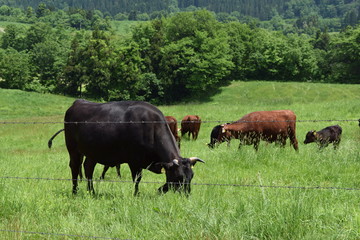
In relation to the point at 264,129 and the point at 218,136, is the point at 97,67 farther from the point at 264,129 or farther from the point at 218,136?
the point at 264,129

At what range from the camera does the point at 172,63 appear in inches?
2603

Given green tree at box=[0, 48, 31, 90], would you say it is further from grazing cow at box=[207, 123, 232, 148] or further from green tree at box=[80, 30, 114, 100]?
grazing cow at box=[207, 123, 232, 148]

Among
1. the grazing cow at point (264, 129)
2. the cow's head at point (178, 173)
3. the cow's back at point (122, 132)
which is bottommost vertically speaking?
the grazing cow at point (264, 129)

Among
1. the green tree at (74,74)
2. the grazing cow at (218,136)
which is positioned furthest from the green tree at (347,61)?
the grazing cow at (218,136)

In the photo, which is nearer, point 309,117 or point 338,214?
point 338,214

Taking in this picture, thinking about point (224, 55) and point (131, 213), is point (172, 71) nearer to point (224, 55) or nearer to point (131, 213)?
point (224, 55)

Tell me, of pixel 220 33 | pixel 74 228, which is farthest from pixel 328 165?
pixel 220 33

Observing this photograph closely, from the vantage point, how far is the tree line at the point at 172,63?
65625 millimetres

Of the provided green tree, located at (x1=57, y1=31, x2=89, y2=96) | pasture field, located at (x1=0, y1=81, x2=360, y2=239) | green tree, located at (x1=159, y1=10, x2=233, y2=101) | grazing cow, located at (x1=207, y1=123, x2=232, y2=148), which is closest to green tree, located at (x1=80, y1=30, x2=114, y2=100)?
green tree, located at (x1=57, y1=31, x2=89, y2=96)

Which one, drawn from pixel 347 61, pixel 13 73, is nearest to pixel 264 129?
pixel 13 73

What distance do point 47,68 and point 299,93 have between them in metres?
51.5

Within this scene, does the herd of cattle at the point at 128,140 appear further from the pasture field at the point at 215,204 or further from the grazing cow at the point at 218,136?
the grazing cow at the point at 218,136

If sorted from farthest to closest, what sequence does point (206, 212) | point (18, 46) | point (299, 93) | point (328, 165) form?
1. point (18, 46)
2. point (299, 93)
3. point (328, 165)
4. point (206, 212)

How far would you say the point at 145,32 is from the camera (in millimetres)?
74625
